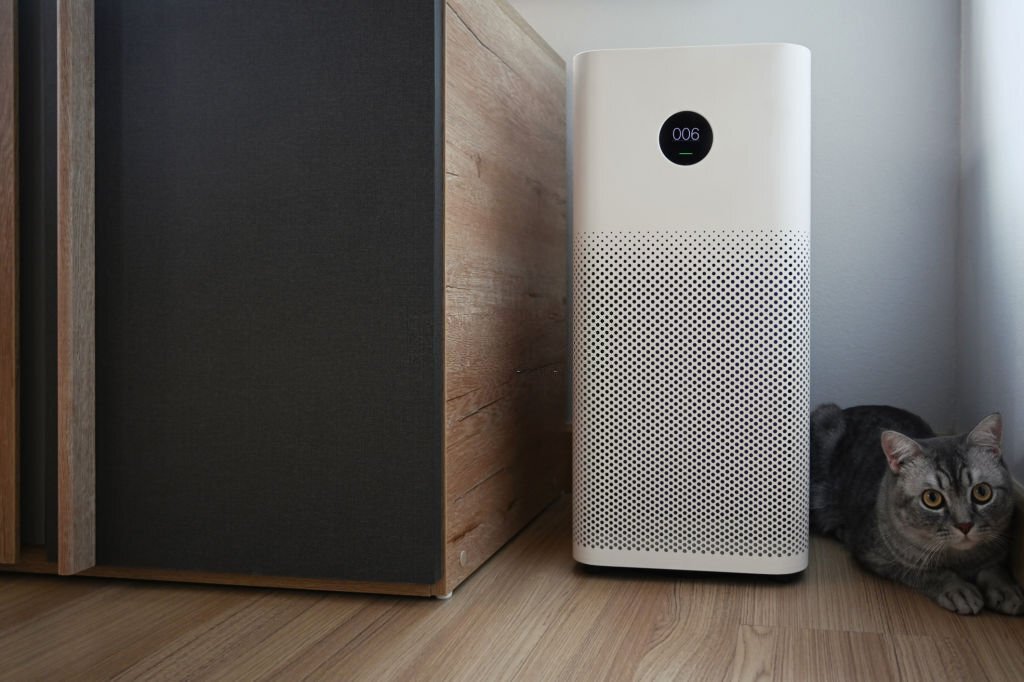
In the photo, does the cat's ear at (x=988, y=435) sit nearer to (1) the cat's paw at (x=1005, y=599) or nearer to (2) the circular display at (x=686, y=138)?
(1) the cat's paw at (x=1005, y=599)

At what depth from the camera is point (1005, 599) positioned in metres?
1.12

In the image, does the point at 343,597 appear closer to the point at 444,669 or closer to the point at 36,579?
the point at 444,669

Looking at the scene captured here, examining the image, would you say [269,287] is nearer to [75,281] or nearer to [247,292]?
[247,292]

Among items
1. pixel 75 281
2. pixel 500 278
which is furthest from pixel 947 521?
pixel 75 281

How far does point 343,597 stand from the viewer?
118cm

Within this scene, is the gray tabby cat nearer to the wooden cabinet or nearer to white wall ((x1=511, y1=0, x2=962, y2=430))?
white wall ((x1=511, y1=0, x2=962, y2=430))

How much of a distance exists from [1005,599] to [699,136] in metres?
0.67

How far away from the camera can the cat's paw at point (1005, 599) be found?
3.64 ft

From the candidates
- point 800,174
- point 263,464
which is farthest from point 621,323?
point 263,464

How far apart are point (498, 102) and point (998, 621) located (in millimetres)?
911

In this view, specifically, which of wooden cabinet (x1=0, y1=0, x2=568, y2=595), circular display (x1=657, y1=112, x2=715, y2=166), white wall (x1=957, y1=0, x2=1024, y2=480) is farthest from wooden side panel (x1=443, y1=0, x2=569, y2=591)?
white wall (x1=957, y1=0, x2=1024, y2=480)

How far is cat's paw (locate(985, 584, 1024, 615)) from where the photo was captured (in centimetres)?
111

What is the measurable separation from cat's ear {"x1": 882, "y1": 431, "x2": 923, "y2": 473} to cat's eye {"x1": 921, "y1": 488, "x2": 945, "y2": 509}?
0.18 feet

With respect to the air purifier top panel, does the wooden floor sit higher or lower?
lower
